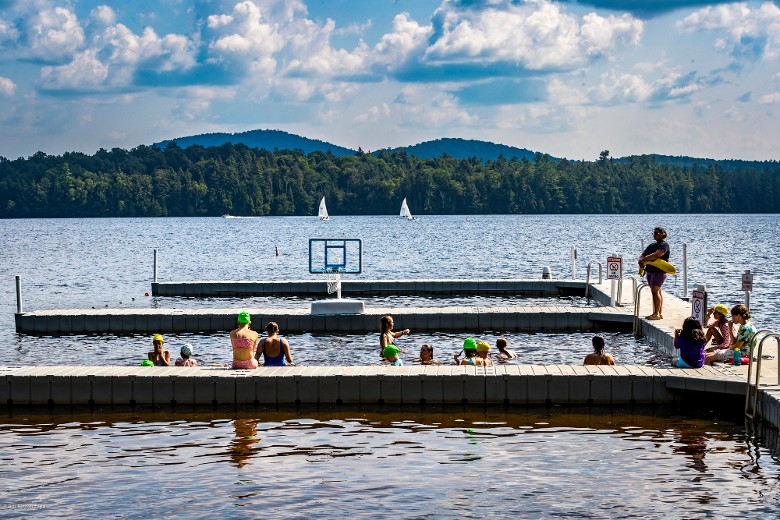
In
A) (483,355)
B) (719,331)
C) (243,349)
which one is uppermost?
(719,331)

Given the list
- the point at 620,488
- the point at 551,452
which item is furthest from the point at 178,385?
the point at 620,488

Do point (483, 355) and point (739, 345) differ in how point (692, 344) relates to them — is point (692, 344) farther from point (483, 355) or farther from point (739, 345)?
point (483, 355)

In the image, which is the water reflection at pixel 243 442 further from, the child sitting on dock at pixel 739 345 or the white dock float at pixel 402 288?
the white dock float at pixel 402 288

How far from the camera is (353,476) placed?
1420 centimetres

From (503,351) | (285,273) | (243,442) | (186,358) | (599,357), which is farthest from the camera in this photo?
(285,273)

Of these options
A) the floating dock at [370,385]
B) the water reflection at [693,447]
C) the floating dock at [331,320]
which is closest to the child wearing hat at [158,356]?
the floating dock at [370,385]

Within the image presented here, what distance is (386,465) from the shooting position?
14.7m

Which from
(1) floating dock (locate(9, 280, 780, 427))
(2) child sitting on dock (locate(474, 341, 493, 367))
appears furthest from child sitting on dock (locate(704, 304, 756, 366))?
(2) child sitting on dock (locate(474, 341, 493, 367))

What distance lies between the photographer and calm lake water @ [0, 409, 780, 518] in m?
12.8

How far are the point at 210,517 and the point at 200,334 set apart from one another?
693 inches

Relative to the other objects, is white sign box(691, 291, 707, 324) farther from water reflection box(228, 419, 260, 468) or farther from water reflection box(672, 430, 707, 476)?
water reflection box(228, 419, 260, 468)

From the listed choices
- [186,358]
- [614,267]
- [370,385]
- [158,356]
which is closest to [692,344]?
[370,385]

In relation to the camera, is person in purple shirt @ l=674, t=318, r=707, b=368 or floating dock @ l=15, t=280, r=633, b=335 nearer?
person in purple shirt @ l=674, t=318, r=707, b=368

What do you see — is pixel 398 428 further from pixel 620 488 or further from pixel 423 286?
pixel 423 286
